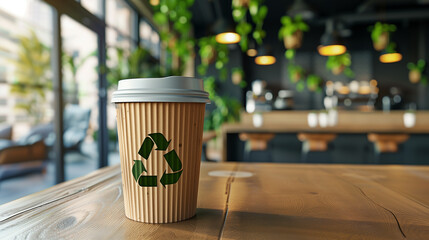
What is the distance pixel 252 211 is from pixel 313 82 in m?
8.02

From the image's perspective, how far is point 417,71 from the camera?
7.59 metres

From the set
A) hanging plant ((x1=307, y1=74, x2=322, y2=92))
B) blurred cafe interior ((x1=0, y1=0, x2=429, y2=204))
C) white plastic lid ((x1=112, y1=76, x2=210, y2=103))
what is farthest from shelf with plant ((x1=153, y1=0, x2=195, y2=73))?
hanging plant ((x1=307, y1=74, x2=322, y2=92))

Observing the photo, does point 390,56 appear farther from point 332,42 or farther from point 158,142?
point 158,142

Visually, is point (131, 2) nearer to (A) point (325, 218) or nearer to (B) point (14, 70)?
(B) point (14, 70)

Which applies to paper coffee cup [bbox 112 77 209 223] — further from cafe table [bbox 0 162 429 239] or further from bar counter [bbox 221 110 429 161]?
bar counter [bbox 221 110 429 161]

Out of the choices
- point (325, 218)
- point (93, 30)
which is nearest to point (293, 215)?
point (325, 218)

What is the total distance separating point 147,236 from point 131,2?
567cm

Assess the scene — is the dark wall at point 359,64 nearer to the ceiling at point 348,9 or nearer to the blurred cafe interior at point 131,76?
the blurred cafe interior at point 131,76

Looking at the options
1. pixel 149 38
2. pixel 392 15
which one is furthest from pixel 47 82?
pixel 392 15

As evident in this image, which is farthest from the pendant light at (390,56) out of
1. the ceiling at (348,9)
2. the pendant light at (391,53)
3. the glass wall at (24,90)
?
the glass wall at (24,90)

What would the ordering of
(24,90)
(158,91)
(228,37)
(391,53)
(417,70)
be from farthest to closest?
(417,70) → (391,53) → (228,37) → (24,90) → (158,91)

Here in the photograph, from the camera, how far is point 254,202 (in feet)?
1.67

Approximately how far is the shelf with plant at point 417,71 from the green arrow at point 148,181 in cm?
895

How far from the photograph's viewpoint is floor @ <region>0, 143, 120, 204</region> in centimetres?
317
